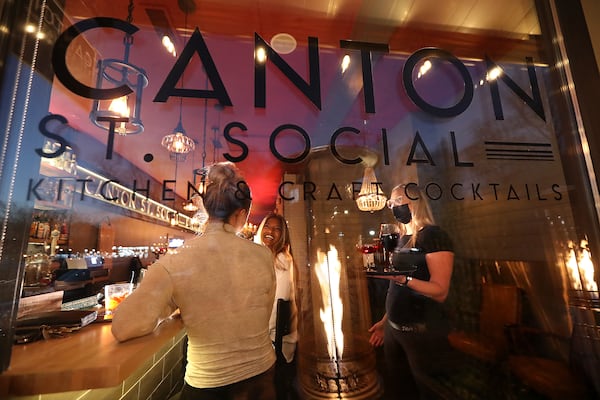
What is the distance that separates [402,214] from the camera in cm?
140

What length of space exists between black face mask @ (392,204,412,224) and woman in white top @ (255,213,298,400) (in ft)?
1.85

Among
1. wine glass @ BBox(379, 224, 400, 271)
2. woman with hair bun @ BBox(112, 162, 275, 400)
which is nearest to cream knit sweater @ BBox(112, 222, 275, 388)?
woman with hair bun @ BBox(112, 162, 275, 400)

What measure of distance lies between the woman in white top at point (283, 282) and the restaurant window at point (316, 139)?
3.0 inches

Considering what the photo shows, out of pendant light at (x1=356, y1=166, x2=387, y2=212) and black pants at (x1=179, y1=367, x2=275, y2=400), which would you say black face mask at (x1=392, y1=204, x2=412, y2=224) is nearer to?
pendant light at (x1=356, y1=166, x2=387, y2=212)

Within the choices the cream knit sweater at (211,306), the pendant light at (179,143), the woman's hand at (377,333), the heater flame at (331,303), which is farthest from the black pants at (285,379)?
the pendant light at (179,143)

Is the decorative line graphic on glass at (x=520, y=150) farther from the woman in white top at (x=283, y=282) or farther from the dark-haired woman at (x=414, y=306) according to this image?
the woman in white top at (x=283, y=282)

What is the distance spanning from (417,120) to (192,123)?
3.70 ft

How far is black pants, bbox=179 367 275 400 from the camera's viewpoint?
1072 millimetres

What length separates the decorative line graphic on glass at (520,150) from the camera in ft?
4.68

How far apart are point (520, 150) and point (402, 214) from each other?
0.72 meters

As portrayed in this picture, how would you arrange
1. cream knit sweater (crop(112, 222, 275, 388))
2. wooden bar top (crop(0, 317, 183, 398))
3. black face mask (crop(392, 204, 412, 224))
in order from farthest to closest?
black face mask (crop(392, 204, 412, 224)), cream knit sweater (crop(112, 222, 275, 388)), wooden bar top (crop(0, 317, 183, 398))

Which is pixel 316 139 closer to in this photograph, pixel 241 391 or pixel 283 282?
pixel 283 282

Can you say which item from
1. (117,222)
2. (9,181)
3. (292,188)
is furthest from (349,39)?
(9,181)

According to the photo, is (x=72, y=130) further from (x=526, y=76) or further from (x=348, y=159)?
(x=526, y=76)
